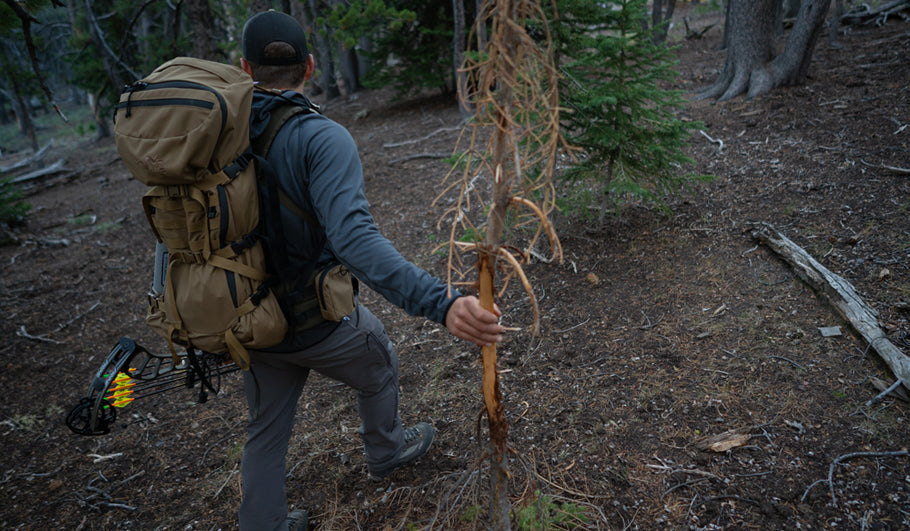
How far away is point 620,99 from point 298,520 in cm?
386

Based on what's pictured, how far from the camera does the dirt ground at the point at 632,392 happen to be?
8.27 ft

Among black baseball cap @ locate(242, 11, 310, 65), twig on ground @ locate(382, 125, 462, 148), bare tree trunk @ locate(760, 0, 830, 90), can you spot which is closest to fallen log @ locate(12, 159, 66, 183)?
twig on ground @ locate(382, 125, 462, 148)

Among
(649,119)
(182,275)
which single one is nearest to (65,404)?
(182,275)

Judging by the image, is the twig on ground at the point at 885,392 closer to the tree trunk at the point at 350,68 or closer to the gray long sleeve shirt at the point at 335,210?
the gray long sleeve shirt at the point at 335,210

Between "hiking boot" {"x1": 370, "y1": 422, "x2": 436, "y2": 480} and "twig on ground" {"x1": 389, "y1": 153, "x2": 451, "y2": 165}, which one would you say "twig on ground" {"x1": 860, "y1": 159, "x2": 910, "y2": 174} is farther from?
"twig on ground" {"x1": 389, "y1": 153, "x2": 451, "y2": 165}

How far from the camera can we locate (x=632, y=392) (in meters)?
3.23

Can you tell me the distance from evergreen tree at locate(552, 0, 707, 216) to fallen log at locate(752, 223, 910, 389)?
84 centimetres

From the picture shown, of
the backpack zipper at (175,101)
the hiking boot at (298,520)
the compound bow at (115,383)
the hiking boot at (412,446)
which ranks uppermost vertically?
the backpack zipper at (175,101)

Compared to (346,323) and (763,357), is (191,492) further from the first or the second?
(763,357)

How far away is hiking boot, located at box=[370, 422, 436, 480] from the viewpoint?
9.69ft

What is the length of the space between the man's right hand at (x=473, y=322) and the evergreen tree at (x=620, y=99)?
2.70m

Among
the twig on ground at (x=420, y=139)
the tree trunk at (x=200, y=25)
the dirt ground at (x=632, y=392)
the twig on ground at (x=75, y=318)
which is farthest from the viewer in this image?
the twig on ground at (x=420, y=139)

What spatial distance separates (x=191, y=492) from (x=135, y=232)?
23.7 feet

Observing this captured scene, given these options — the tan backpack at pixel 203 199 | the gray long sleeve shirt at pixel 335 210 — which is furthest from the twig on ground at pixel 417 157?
the tan backpack at pixel 203 199
